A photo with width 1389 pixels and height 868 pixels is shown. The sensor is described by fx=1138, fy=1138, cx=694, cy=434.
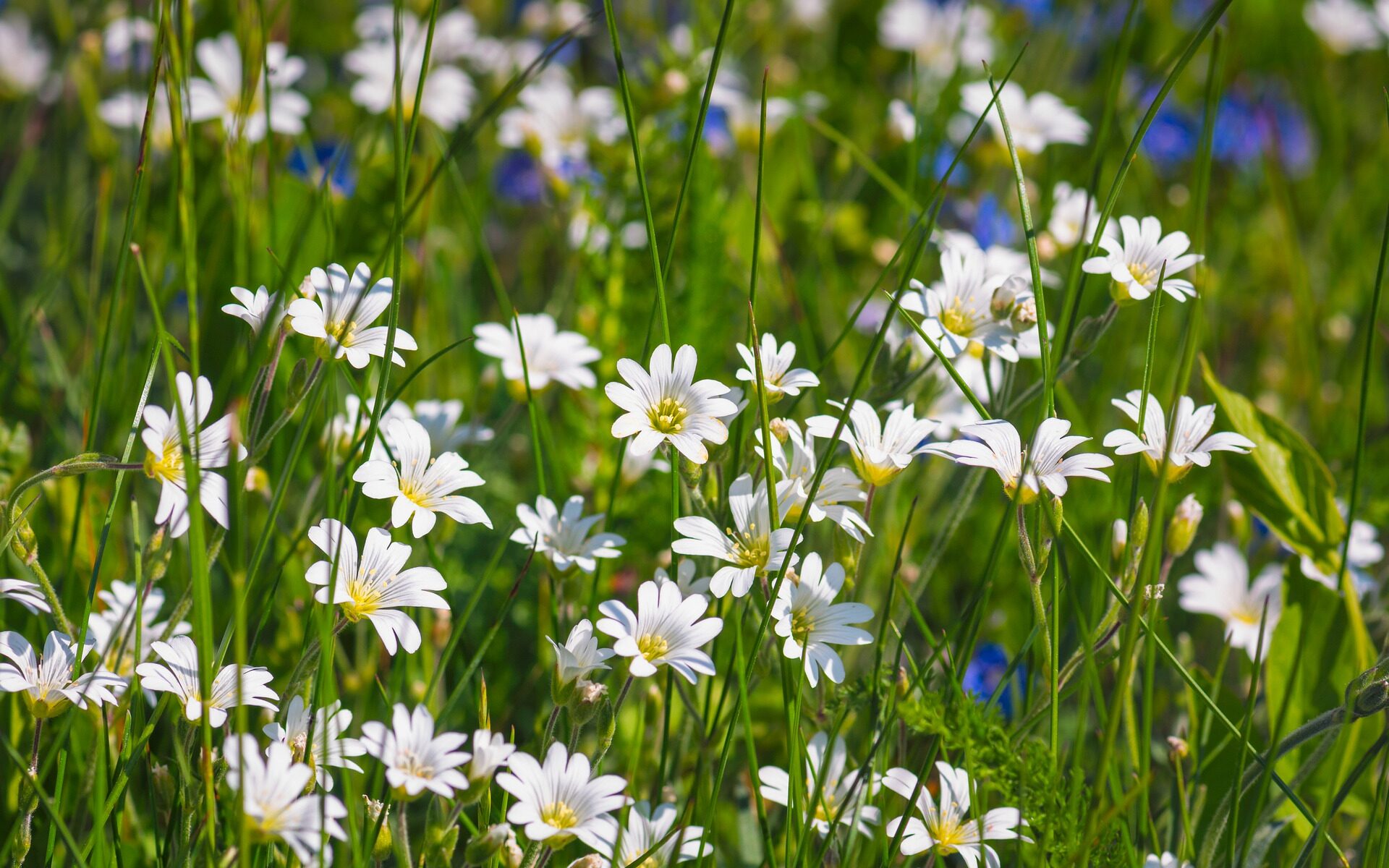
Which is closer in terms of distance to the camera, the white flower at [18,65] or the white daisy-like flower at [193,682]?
the white daisy-like flower at [193,682]

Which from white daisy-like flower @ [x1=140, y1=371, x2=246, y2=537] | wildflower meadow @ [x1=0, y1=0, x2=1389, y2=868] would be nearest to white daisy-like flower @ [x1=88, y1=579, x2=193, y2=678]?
wildflower meadow @ [x1=0, y1=0, x2=1389, y2=868]

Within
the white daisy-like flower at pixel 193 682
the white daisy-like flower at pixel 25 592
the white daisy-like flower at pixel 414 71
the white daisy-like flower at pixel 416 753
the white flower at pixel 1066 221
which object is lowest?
the white daisy-like flower at pixel 416 753

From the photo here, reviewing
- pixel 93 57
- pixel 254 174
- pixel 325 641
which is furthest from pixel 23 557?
pixel 93 57

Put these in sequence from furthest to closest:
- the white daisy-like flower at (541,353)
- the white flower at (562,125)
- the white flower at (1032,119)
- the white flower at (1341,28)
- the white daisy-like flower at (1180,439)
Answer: the white flower at (1341,28) → the white flower at (562,125) → the white flower at (1032,119) → the white daisy-like flower at (541,353) → the white daisy-like flower at (1180,439)

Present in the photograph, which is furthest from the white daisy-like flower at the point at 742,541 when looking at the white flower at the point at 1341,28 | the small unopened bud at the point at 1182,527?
the white flower at the point at 1341,28

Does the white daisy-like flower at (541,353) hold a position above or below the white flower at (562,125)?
below

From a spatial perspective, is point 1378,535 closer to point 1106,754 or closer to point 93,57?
point 1106,754

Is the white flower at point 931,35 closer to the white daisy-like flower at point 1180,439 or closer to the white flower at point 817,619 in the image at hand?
the white daisy-like flower at point 1180,439
